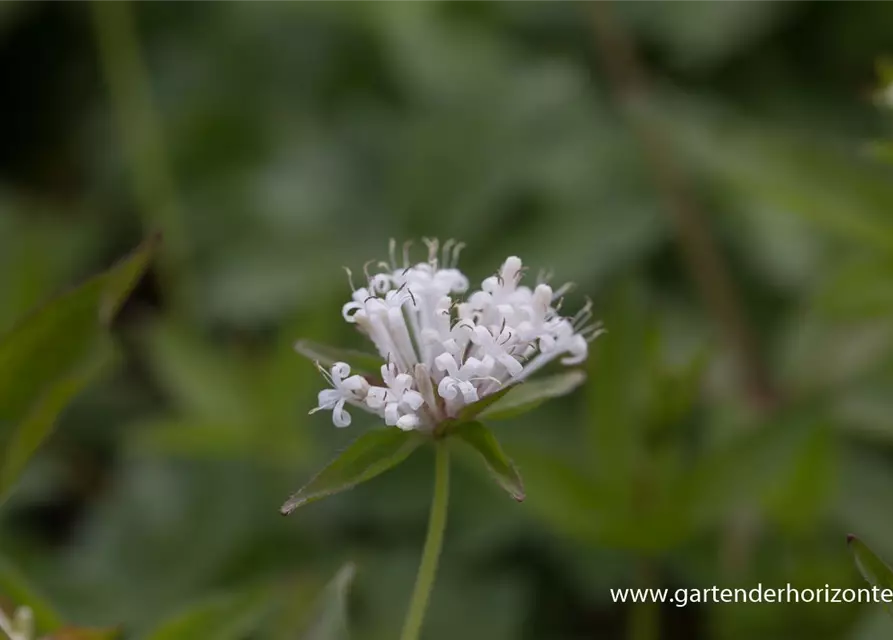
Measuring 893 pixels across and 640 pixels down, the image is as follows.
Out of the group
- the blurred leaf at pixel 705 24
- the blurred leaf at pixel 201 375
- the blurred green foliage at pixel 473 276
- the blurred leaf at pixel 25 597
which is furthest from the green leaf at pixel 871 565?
the blurred leaf at pixel 705 24

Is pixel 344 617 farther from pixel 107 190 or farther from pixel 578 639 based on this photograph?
pixel 107 190

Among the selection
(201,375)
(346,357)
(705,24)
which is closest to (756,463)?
(346,357)

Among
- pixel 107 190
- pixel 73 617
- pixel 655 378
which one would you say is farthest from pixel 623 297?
pixel 107 190

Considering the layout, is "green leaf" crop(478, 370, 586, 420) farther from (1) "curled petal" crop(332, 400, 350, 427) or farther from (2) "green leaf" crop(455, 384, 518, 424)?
(1) "curled petal" crop(332, 400, 350, 427)

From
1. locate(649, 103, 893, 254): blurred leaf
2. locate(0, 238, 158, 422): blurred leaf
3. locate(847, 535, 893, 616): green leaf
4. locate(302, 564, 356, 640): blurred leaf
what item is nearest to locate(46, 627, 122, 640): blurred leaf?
locate(302, 564, 356, 640): blurred leaf

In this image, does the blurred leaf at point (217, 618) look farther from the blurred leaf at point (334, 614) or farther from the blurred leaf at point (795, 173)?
the blurred leaf at point (795, 173)

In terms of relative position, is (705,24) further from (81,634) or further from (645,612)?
(81,634)
